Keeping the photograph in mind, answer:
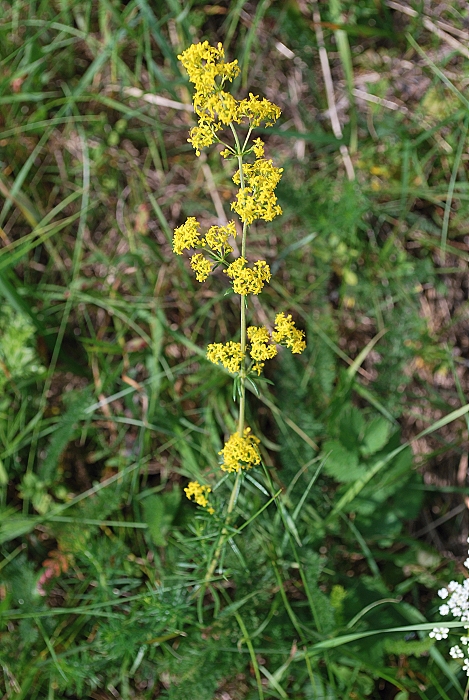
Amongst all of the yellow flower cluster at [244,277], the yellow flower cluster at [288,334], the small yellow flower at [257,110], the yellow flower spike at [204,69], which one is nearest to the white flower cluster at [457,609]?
the yellow flower cluster at [288,334]

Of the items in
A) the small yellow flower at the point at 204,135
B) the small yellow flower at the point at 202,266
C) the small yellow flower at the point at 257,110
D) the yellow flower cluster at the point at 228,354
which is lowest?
the yellow flower cluster at the point at 228,354

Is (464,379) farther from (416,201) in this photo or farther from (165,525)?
(165,525)

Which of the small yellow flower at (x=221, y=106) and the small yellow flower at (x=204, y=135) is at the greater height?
the small yellow flower at (x=221, y=106)

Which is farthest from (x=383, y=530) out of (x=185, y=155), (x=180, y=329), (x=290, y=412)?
(x=185, y=155)

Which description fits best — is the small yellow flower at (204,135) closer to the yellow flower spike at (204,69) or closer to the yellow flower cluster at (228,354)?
the yellow flower spike at (204,69)

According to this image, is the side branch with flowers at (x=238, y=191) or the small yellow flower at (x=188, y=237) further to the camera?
the small yellow flower at (x=188, y=237)

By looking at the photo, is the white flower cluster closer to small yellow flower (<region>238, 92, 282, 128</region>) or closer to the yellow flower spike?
small yellow flower (<region>238, 92, 282, 128</region>)

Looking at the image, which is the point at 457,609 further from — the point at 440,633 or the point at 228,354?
the point at 228,354
